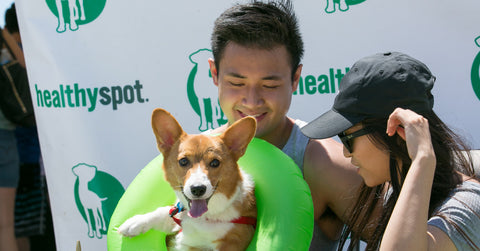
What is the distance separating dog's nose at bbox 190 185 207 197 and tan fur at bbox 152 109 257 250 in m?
0.09

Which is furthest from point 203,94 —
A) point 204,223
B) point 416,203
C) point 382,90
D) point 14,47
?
point 416,203

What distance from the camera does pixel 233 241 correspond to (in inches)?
81.7

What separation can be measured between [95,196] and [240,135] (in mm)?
2034

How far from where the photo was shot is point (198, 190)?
6.52ft

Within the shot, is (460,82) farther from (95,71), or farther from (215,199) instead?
(95,71)

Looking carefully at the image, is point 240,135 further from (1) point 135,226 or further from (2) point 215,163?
(1) point 135,226

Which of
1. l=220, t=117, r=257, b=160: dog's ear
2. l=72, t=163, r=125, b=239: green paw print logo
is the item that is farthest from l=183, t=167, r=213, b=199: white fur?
l=72, t=163, r=125, b=239: green paw print logo

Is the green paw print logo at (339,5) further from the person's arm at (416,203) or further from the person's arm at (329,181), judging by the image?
the person's arm at (416,203)

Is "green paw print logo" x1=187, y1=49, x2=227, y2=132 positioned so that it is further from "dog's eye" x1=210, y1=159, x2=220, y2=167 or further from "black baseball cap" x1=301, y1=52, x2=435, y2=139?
"black baseball cap" x1=301, y1=52, x2=435, y2=139

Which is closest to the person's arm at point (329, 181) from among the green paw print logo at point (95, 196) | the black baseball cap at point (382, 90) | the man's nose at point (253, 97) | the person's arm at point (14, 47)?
the man's nose at point (253, 97)

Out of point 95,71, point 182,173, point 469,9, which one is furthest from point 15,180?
point 469,9

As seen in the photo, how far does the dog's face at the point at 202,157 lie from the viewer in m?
2.06

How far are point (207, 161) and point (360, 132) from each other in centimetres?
65

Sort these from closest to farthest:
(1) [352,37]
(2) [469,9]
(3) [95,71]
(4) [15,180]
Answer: (2) [469,9]
(1) [352,37]
(3) [95,71]
(4) [15,180]
